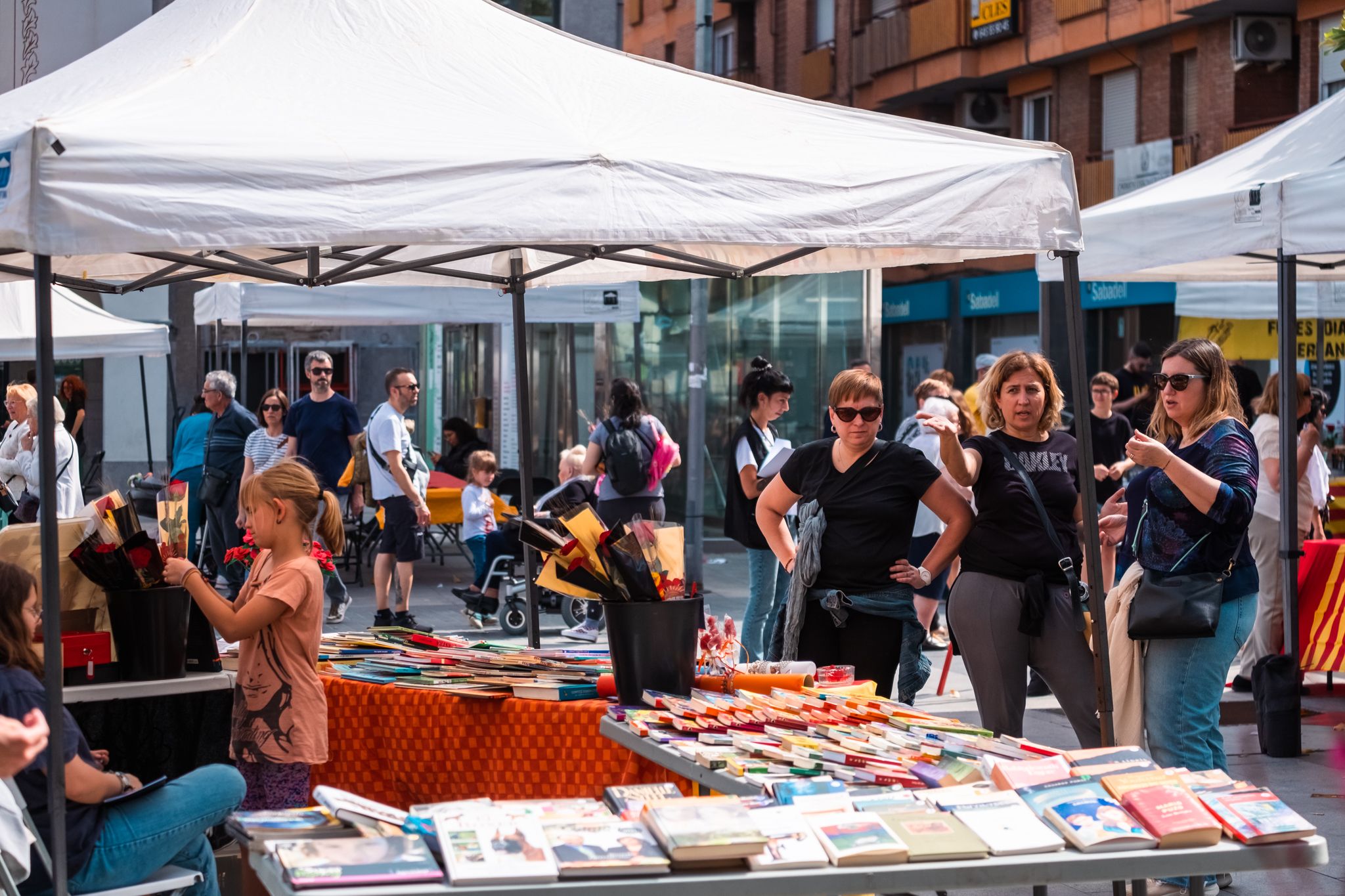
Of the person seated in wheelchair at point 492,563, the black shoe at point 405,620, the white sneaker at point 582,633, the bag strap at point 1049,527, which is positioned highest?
the bag strap at point 1049,527

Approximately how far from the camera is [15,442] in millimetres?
11711

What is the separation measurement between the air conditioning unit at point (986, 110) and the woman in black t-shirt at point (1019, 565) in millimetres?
26566

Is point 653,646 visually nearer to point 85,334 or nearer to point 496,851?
point 496,851

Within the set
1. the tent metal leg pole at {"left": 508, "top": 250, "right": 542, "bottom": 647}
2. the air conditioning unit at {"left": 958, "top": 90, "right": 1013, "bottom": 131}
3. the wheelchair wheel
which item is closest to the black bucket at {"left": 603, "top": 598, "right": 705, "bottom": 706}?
the tent metal leg pole at {"left": 508, "top": 250, "right": 542, "bottom": 647}

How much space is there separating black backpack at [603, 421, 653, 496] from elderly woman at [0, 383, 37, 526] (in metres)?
4.40

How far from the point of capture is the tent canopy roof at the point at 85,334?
1205 cm

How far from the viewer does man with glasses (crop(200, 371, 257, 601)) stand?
1172 centimetres

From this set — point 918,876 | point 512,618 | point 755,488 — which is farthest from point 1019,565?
point 512,618

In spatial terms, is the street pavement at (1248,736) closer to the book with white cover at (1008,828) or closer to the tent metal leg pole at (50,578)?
the book with white cover at (1008,828)

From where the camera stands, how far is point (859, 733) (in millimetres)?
4184

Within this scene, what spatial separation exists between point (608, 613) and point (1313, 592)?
5052 mm

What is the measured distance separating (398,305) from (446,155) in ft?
30.7

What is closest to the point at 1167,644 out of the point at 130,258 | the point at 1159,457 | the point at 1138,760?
the point at 1159,457

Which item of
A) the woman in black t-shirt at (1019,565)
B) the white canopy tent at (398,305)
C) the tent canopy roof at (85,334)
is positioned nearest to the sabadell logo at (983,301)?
the white canopy tent at (398,305)
